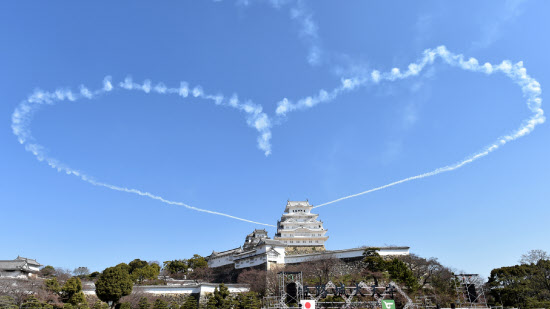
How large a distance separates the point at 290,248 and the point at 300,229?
376 cm

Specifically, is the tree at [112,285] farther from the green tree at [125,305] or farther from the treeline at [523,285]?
the treeline at [523,285]

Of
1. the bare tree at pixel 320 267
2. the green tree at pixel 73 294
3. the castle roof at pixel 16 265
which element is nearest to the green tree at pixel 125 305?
the green tree at pixel 73 294

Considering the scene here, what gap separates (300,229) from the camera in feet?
167

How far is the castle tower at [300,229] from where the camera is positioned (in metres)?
49.8

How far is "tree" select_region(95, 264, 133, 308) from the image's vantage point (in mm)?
26688

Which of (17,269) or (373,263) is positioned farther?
(17,269)

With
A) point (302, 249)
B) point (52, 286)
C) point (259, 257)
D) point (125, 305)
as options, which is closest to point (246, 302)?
point (125, 305)

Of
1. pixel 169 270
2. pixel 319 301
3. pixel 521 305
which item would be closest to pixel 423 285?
pixel 521 305

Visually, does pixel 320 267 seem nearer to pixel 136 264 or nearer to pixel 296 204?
pixel 296 204

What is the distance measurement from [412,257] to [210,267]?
86.1 ft

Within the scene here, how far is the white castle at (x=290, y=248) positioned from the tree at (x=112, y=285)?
1643 centimetres

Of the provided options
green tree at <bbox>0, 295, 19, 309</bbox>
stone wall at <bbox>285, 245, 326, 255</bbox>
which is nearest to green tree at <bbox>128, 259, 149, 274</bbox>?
stone wall at <bbox>285, 245, 326, 255</bbox>

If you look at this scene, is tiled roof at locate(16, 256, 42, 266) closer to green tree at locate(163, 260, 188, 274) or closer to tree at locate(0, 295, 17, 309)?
green tree at locate(163, 260, 188, 274)

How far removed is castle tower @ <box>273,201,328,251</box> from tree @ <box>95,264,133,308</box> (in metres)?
24.9
